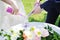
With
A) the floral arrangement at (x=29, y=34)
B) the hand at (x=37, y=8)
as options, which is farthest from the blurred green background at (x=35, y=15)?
the floral arrangement at (x=29, y=34)

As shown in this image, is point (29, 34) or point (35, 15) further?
point (35, 15)

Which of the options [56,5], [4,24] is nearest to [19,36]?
[4,24]

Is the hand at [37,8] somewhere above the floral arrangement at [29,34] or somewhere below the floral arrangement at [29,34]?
above

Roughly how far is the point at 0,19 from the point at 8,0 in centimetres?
12

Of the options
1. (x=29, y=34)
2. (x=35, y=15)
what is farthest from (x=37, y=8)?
(x=29, y=34)

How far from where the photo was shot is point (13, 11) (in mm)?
1257

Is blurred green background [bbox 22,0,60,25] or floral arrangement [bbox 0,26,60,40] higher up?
blurred green background [bbox 22,0,60,25]

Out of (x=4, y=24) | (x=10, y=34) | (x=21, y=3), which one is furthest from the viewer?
(x=21, y=3)

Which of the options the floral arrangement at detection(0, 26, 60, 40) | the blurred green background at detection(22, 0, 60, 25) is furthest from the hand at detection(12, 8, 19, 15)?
the floral arrangement at detection(0, 26, 60, 40)

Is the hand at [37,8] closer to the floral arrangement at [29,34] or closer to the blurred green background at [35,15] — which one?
the blurred green background at [35,15]

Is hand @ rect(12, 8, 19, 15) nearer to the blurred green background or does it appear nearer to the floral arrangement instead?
the blurred green background

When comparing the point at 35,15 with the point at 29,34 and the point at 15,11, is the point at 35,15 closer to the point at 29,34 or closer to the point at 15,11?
the point at 15,11

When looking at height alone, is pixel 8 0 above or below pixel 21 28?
above

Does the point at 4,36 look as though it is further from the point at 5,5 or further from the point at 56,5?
the point at 56,5
